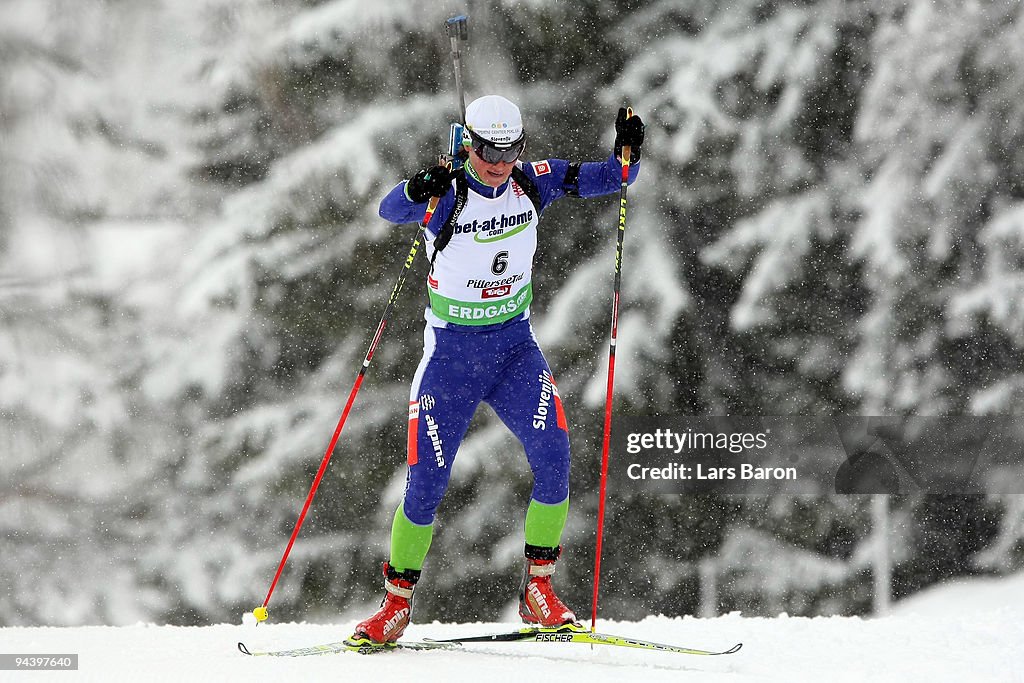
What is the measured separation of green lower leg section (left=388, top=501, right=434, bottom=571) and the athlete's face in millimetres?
1315

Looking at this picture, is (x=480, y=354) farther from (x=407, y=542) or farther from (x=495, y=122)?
(x=495, y=122)

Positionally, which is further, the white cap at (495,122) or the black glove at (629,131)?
the black glove at (629,131)

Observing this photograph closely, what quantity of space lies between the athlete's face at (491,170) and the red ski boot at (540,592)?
1430mm

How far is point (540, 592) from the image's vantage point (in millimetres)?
3908

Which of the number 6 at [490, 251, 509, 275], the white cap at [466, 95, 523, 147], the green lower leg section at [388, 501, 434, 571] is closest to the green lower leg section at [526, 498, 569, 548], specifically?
the green lower leg section at [388, 501, 434, 571]

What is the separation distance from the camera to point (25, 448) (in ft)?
21.9

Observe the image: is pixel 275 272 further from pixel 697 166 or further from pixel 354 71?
pixel 697 166

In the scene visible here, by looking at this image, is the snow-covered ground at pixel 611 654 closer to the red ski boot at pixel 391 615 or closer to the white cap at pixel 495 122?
the red ski boot at pixel 391 615

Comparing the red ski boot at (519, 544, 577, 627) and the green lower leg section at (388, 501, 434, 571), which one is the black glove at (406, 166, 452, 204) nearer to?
the green lower leg section at (388, 501, 434, 571)

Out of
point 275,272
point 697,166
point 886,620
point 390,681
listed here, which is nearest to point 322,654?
point 390,681

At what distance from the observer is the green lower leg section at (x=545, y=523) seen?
12.8 ft

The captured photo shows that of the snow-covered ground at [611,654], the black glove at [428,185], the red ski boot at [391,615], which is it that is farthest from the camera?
the red ski boot at [391,615]

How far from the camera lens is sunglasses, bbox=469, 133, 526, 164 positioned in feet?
12.3

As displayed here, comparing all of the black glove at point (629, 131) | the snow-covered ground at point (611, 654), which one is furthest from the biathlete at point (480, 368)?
the snow-covered ground at point (611, 654)
